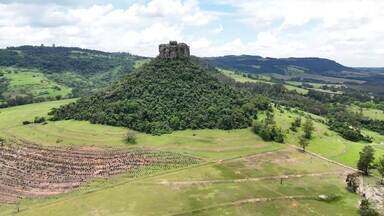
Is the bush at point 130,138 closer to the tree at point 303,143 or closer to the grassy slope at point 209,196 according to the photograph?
the grassy slope at point 209,196

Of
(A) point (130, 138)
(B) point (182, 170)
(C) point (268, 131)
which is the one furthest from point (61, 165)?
(C) point (268, 131)

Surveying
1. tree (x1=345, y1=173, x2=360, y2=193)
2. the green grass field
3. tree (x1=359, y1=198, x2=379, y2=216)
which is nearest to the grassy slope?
the green grass field

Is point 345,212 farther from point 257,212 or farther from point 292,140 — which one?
point 292,140

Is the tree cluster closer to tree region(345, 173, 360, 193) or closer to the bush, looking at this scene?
tree region(345, 173, 360, 193)

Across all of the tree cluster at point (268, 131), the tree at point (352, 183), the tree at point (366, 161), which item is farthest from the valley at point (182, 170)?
the tree at point (352, 183)

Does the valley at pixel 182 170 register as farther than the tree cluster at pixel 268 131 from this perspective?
No

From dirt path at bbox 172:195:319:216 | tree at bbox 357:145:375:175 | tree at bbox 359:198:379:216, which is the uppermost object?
tree at bbox 357:145:375:175

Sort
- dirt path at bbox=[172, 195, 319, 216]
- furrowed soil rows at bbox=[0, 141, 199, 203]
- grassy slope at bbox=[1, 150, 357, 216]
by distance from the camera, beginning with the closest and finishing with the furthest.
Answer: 1. dirt path at bbox=[172, 195, 319, 216]
2. grassy slope at bbox=[1, 150, 357, 216]
3. furrowed soil rows at bbox=[0, 141, 199, 203]
